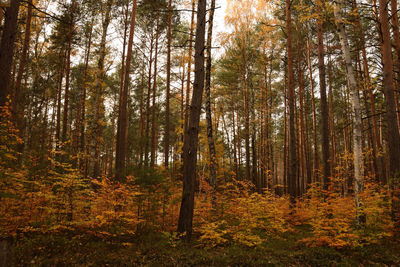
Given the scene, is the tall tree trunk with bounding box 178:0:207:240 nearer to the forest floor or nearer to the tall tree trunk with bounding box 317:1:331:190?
the forest floor

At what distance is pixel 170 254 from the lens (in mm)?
5199

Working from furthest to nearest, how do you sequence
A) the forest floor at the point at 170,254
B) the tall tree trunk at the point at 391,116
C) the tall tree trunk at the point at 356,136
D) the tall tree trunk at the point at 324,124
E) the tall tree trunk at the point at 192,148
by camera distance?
the tall tree trunk at the point at 324,124 < the tall tree trunk at the point at 391,116 < the tall tree trunk at the point at 356,136 < the tall tree trunk at the point at 192,148 < the forest floor at the point at 170,254

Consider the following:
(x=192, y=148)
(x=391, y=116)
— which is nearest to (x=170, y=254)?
(x=192, y=148)

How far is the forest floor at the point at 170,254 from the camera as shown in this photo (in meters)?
4.68

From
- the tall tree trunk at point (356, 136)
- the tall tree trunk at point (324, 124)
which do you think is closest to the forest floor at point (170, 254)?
the tall tree trunk at point (356, 136)

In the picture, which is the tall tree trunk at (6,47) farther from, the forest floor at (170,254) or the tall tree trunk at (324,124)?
the tall tree trunk at (324,124)

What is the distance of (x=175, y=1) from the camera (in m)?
14.5

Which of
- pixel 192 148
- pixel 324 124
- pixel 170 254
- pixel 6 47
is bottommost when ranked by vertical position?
pixel 170 254

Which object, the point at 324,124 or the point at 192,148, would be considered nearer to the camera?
the point at 192,148

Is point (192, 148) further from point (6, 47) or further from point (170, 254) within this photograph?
point (6, 47)

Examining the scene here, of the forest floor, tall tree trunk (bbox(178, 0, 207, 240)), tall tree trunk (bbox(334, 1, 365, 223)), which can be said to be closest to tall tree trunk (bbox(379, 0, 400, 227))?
tall tree trunk (bbox(334, 1, 365, 223))

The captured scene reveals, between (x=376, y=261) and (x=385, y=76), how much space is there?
676cm

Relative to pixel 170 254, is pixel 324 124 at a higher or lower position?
higher

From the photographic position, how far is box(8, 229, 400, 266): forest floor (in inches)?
184
